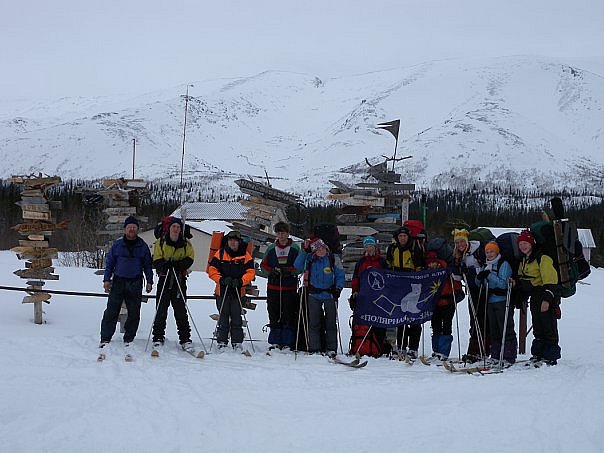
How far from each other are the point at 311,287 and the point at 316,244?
2.14 feet

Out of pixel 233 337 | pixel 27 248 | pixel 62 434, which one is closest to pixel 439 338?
pixel 233 337

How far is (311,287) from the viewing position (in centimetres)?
902

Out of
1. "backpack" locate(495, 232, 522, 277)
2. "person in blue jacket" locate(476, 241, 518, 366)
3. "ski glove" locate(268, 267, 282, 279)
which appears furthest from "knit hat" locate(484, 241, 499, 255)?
"ski glove" locate(268, 267, 282, 279)

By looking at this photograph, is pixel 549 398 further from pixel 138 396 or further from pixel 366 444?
pixel 138 396

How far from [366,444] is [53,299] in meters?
11.7

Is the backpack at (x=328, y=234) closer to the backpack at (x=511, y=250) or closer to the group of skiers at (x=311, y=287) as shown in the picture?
the group of skiers at (x=311, y=287)

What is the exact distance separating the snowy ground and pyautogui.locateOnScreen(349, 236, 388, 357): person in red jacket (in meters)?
0.62

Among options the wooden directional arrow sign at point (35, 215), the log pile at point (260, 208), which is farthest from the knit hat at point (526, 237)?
the wooden directional arrow sign at point (35, 215)

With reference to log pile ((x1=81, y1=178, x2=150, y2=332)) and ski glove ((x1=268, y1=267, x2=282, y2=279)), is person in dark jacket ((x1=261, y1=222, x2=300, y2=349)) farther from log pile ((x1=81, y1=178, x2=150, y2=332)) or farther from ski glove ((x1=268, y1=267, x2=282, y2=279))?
log pile ((x1=81, y1=178, x2=150, y2=332))

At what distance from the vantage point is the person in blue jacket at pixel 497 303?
8320mm

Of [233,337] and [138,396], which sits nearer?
[138,396]

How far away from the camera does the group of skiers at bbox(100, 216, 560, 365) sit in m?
8.51

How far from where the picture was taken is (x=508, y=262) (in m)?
8.48

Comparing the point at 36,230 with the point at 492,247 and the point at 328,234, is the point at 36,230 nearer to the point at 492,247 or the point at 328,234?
the point at 328,234
